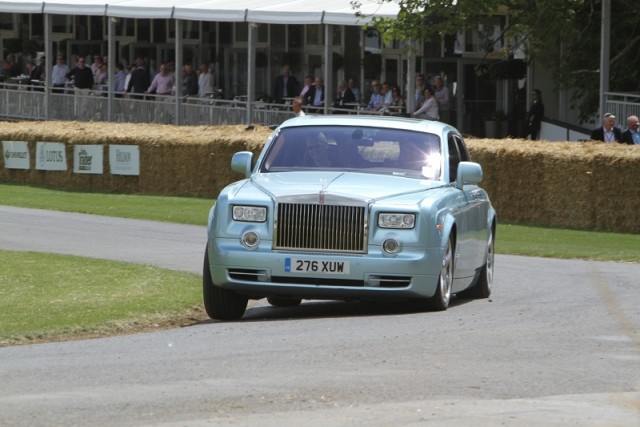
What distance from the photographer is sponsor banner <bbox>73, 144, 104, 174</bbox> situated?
3347 centimetres

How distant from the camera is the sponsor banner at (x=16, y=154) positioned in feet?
114

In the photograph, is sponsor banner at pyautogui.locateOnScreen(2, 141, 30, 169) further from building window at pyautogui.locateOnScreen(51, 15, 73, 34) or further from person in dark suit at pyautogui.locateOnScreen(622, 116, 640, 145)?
building window at pyautogui.locateOnScreen(51, 15, 73, 34)

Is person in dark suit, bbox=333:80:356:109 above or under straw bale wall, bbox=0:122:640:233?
above

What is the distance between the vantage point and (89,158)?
110 feet

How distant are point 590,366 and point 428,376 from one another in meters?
1.17

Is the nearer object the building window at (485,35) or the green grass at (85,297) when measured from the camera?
the green grass at (85,297)

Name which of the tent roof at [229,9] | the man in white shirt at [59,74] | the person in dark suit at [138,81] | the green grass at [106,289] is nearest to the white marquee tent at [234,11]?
the tent roof at [229,9]

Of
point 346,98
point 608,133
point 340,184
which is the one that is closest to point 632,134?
point 608,133

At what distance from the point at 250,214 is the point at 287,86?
30569 mm

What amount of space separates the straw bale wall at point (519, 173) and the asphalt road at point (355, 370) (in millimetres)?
11483

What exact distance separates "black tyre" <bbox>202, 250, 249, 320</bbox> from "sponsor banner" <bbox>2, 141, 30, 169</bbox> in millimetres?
22327

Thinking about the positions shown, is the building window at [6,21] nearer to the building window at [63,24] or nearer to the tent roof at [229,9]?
the building window at [63,24]

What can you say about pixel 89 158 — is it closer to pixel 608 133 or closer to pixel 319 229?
pixel 608 133

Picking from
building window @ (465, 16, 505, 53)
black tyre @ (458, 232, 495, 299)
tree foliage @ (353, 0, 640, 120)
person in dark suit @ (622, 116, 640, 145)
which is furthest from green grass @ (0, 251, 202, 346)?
building window @ (465, 16, 505, 53)
